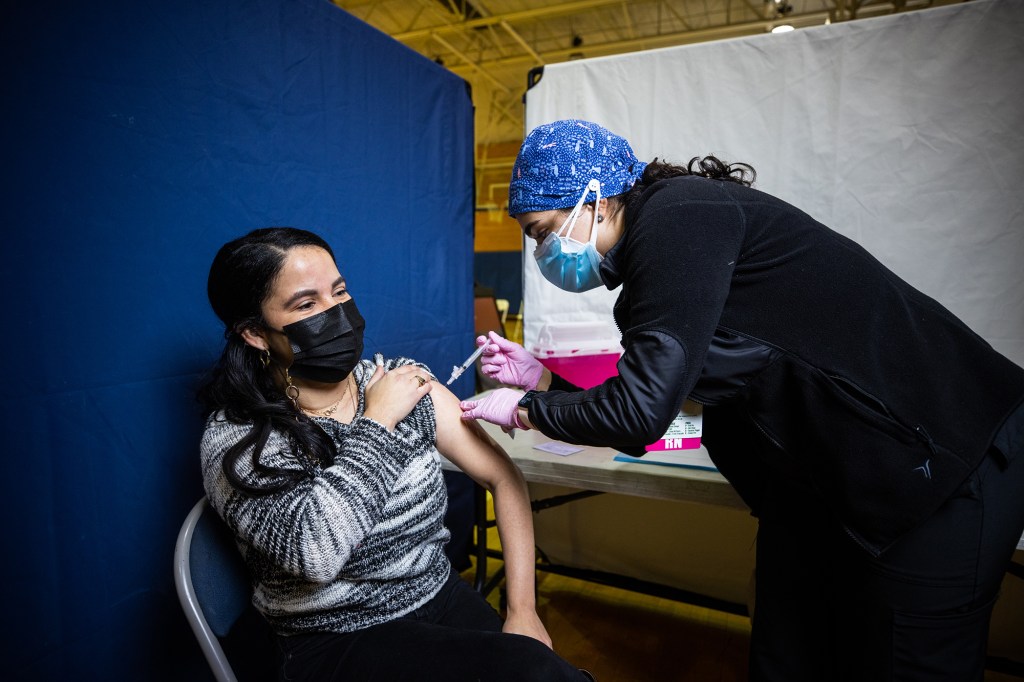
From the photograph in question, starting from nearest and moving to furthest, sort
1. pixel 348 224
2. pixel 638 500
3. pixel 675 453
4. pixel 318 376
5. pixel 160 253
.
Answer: pixel 318 376 < pixel 160 253 < pixel 675 453 < pixel 348 224 < pixel 638 500

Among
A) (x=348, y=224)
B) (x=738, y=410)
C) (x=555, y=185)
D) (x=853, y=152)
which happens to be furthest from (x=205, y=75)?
(x=853, y=152)

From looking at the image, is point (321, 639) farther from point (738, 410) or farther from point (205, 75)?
point (205, 75)

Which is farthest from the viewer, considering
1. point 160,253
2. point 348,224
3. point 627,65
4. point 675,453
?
point 627,65

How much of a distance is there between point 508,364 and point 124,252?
0.92m

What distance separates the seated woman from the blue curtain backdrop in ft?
0.80

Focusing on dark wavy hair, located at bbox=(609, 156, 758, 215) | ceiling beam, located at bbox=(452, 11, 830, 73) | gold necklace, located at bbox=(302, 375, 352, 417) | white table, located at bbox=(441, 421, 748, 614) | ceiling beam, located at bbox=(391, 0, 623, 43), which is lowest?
white table, located at bbox=(441, 421, 748, 614)

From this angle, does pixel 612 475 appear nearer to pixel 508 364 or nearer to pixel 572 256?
pixel 508 364

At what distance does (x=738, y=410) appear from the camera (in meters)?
1.00

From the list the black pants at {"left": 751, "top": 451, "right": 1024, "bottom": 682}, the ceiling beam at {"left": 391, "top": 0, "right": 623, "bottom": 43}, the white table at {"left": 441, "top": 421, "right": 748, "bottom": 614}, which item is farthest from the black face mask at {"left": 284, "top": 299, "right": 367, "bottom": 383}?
the ceiling beam at {"left": 391, "top": 0, "right": 623, "bottom": 43}

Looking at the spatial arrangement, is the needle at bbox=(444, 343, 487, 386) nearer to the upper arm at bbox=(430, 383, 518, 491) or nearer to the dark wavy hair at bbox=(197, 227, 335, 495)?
the upper arm at bbox=(430, 383, 518, 491)

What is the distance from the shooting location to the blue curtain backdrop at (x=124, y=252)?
1.05 metres

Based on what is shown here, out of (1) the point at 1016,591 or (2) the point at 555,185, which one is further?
(1) the point at 1016,591

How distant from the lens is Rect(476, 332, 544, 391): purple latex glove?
1428mm

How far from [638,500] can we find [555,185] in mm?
1733
